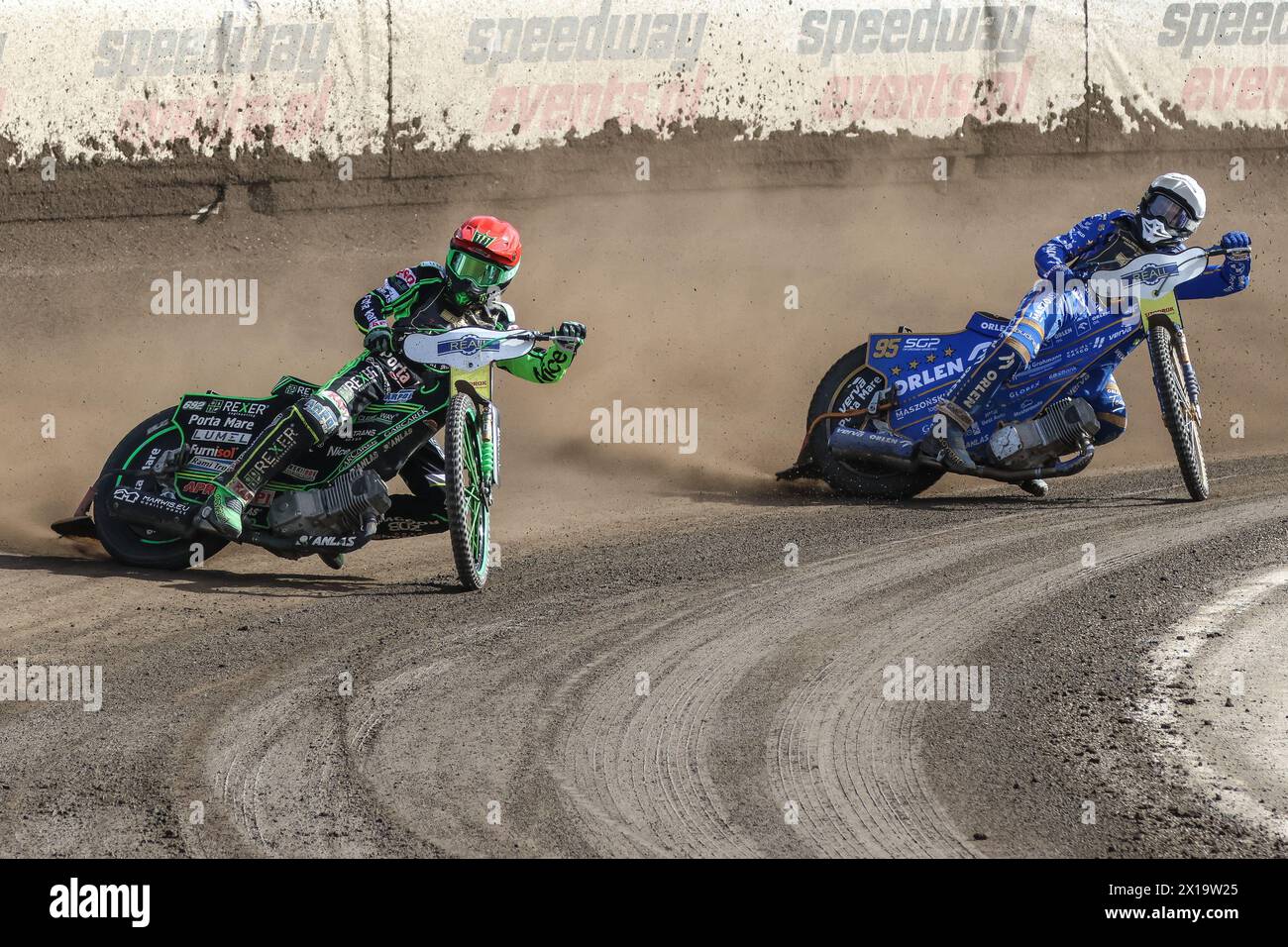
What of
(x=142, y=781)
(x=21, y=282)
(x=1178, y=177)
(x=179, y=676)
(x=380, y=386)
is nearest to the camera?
(x=142, y=781)

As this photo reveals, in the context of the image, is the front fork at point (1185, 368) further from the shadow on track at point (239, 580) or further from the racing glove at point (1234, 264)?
the shadow on track at point (239, 580)

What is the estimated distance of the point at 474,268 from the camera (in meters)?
8.99

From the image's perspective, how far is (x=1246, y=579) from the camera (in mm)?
8516

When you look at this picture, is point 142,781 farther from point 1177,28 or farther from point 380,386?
point 1177,28

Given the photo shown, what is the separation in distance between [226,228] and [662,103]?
5.24 m

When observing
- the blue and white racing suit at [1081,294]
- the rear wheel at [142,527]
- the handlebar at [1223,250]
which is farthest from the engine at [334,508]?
the handlebar at [1223,250]

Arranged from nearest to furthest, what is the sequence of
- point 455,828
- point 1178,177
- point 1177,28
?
point 455,828 → point 1178,177 → point 1177,28

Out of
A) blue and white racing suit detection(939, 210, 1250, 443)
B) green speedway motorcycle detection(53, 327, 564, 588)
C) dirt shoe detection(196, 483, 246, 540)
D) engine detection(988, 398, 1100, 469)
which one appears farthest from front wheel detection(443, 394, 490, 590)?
engine detection(988, 398, 1100, 469)

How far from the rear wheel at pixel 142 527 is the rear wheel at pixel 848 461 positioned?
453 centimetres

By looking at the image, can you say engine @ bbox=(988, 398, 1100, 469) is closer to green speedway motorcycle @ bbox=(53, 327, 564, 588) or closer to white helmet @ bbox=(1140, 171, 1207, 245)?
white helmet @ bbox=(1140, 171, 1207, 245)

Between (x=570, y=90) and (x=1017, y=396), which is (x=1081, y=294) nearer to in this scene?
(x=1017, y=396)

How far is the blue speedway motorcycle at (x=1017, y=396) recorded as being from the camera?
10.4 meters

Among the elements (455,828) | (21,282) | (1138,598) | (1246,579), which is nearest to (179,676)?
(455,828)

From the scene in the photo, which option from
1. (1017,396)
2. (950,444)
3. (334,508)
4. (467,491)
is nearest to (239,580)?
(334,508)
